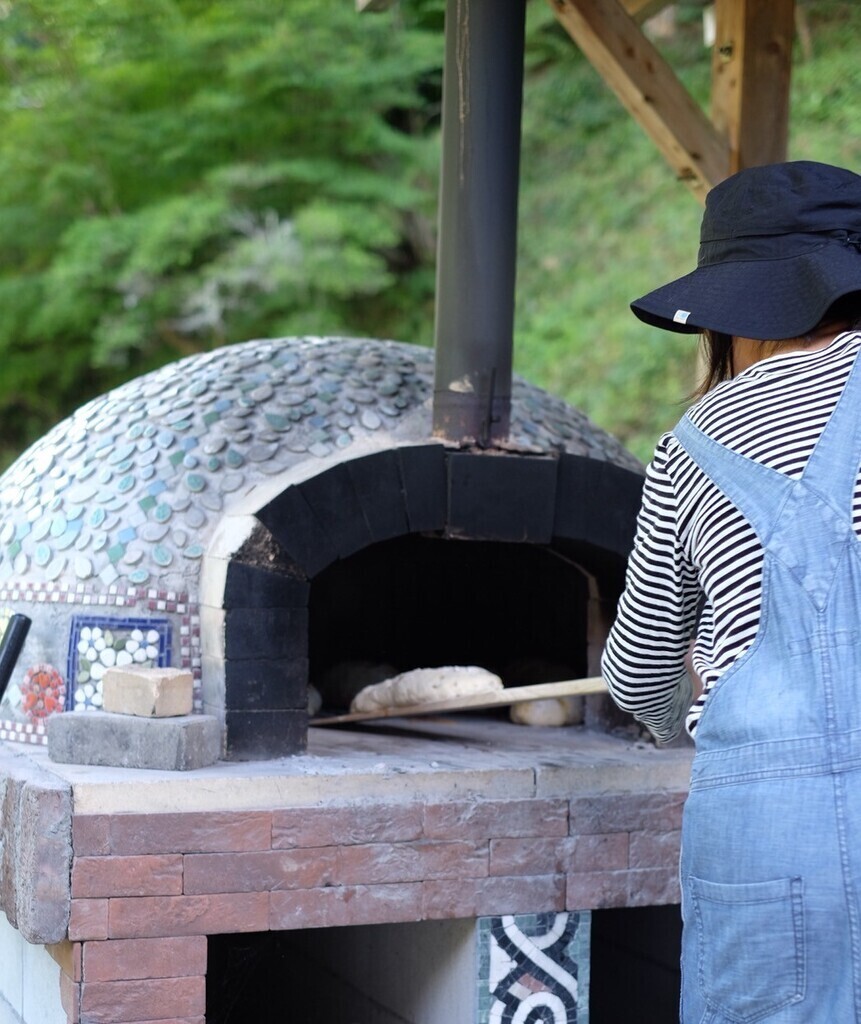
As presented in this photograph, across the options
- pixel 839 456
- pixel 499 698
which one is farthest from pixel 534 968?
pixel 839 456

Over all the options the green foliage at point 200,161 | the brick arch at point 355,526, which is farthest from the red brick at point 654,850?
the green foliage at point 200,161

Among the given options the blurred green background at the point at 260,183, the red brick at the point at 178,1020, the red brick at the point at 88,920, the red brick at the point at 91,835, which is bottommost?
the red brick at the point at 178,1020

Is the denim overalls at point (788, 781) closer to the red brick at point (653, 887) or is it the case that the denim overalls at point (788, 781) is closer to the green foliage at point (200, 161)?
the red brick at point (653, 887)

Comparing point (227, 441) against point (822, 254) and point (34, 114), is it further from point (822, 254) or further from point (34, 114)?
point (34, 114)

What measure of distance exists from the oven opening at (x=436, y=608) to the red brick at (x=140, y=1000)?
1487 millimetres

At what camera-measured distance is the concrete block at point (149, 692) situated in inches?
109

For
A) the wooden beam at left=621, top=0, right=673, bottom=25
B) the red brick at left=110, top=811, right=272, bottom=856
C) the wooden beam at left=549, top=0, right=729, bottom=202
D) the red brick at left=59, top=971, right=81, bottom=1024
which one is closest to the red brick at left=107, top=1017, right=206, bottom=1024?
the red brick at left=59, top=971, right=81, bottom=1024

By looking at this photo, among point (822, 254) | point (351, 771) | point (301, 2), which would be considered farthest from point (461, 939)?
point (301, 2)

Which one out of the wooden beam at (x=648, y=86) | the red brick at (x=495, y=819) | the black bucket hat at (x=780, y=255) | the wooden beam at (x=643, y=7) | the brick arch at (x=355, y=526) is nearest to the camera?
the black bucket hat at (x=780, y=255)

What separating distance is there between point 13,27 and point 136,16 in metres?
1.07

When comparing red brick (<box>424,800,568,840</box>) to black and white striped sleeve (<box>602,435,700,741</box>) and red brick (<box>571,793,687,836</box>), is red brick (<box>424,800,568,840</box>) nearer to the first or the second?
red brick (<box>571,793,687,836</box>)

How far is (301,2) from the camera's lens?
8.98 meters

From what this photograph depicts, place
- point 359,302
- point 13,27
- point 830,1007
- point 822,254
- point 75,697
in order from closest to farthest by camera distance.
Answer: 1. point 830,1007
2. point 822,254
3. point 75,697
4. point 13,27
5. point 359,302

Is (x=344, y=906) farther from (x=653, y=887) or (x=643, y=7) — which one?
(x=643, y=7)
